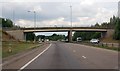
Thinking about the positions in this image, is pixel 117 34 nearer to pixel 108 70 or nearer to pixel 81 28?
pixel 81 28

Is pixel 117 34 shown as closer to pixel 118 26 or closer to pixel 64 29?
pixel 118 26

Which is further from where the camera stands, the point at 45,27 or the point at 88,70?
the point at 45,27

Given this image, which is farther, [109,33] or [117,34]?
[109,33]

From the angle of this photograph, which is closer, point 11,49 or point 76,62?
point 76,62

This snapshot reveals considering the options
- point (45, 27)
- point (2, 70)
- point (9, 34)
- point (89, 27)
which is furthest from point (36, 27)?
point (2, 70)

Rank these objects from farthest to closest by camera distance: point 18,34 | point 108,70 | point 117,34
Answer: point 18,34 → point 117,34 → point 108,70

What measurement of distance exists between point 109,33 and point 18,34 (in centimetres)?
3781

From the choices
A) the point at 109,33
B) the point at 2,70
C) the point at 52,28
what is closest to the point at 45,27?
the point at 52,28

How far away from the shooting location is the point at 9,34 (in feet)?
422

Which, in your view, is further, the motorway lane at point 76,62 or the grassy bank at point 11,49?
the grassy bank at point 11,49

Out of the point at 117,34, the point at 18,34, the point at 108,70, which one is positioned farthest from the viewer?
the point at 18,34

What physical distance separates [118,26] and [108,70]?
11131cm

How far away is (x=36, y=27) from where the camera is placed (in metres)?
133

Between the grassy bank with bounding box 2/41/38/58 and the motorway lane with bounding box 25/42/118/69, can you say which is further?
the grassy bank with bounding box 2/41/38/58
